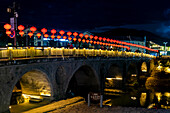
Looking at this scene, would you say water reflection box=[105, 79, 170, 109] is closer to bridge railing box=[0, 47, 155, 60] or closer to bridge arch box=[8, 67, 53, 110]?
bridge railing box=[0, 47, 155, 60]

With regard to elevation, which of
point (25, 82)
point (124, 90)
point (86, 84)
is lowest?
point (124, 90)

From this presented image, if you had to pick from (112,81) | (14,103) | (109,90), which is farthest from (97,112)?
(112,81)

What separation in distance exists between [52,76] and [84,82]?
60.2 feet

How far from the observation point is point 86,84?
42.4 meters

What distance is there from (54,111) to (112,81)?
121 ft

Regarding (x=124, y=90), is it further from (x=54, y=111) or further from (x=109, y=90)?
(x=54, y=111)

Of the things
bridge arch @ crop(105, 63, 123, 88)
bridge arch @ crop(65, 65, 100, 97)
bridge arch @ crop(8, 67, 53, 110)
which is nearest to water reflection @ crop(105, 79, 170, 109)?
bridge arch @ crop(105, 63, 123, 88)

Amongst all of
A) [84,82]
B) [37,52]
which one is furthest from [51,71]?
[84,82]

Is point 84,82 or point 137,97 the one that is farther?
point 137,97

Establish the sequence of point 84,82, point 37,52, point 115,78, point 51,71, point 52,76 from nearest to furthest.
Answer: point 37,52, point 51,71, point 52,76, point 84,82, point 115,78

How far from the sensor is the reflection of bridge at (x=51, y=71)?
60.7ft

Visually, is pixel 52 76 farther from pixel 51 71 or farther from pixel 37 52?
pixel 37 52

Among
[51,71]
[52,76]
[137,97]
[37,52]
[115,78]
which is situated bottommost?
[137,97]

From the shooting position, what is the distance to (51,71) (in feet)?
81.4
